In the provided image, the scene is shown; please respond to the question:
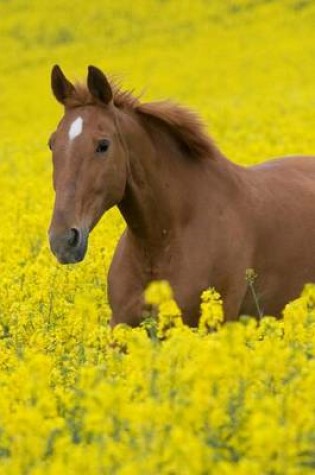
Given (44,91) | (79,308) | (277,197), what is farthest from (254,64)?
(79,308)

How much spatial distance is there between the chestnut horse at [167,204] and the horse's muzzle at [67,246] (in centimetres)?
6

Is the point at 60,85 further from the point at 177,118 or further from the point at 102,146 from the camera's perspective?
the point at 177,118

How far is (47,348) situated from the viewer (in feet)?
21.5

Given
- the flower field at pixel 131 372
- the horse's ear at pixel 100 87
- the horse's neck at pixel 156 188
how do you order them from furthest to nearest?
the horse's neck at pixel 156 188 < the horse's ear at pixel 100 87 < the flower field at pixel 131 372

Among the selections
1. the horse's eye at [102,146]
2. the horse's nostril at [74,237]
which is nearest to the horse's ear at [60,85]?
the horse's eye at [102,146]

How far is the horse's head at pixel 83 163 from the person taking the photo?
6473mm

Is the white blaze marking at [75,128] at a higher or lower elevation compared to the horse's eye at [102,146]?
higher

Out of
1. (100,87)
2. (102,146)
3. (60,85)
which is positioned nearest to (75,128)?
(102,146)

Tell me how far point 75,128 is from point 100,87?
1.11 feet

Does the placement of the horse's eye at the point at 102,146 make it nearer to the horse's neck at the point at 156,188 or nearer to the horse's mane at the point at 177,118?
the horse's neck at the point at 156,188

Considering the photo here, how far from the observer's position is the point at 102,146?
22.2 feet

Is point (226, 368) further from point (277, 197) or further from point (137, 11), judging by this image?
point (137, 11)

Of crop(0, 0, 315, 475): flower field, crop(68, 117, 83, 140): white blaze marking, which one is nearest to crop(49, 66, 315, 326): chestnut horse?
crop(68, 117, 83, 140): white blaze marking

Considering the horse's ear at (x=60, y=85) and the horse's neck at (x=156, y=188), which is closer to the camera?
the horse's ear at (x=60, y=85)
